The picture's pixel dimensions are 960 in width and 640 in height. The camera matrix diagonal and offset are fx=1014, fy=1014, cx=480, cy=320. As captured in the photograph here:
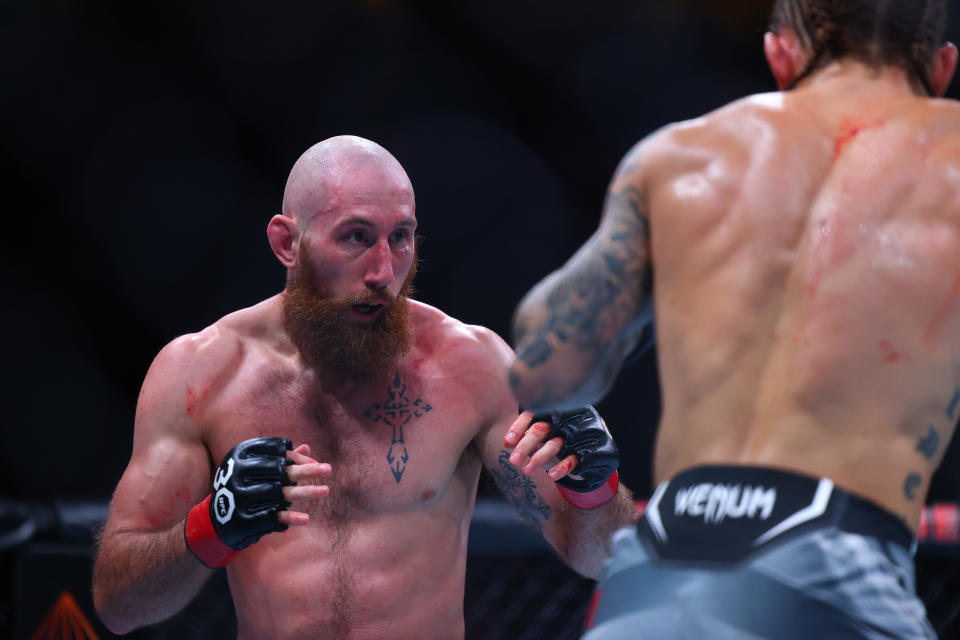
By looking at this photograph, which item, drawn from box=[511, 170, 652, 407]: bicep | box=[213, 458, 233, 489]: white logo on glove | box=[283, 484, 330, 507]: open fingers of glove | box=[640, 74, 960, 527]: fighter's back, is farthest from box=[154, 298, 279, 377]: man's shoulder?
box=[640, 74, 960, 527]: fighter's back

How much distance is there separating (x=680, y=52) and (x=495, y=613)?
1.80 metres

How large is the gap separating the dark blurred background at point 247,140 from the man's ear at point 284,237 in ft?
3.80

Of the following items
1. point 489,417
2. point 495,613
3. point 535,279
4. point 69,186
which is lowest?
point 495,613

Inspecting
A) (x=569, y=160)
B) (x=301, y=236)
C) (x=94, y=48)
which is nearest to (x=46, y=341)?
(x=94, y=48)

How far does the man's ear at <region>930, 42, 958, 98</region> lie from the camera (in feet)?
4.13

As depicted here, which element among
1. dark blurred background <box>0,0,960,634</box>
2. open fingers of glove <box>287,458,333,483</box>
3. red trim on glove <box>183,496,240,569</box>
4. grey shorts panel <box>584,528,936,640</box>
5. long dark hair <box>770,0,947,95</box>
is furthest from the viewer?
dark blurred background <box>0,0,960,634</box>

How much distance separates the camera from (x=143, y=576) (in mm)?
1801

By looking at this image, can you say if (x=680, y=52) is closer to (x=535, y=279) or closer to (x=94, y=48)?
(x=535, y=279)

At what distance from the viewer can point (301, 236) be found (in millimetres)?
2021

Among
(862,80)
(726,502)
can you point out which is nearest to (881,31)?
(862,80)

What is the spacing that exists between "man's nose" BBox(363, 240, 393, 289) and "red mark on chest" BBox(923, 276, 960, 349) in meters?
1.07

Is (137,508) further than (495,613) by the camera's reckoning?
No

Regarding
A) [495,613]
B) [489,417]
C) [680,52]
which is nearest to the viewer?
[489,417]

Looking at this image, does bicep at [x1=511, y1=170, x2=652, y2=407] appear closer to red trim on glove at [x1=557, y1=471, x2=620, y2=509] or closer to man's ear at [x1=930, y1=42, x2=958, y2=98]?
man's ear at [x1=930, y1=42, x2=958, y2=98]
